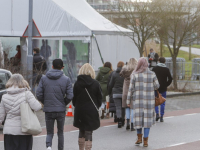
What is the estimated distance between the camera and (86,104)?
779cm

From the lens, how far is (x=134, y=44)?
23.2 metres

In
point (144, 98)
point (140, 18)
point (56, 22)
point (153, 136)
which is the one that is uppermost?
point (140, 18)

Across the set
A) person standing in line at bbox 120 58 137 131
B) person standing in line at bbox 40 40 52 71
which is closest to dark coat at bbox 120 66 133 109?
person standing in line at bbox 120 58 137 131

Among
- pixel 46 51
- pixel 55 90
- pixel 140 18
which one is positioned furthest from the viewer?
pixel 140 18

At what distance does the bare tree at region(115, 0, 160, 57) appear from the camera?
22016 mm

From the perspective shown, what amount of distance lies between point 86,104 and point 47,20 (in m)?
11.5

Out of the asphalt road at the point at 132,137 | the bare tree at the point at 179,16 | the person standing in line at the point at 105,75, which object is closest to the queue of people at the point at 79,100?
the asphalt road at the point at 132,137

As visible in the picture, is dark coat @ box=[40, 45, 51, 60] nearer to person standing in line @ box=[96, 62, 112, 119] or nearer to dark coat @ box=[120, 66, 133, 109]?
person standing in line @ box=[96, 62, 112, 119]

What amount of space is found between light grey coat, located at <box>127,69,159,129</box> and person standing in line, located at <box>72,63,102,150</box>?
1526 mm

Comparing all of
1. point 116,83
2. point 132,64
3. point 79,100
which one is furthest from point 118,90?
point 79,100

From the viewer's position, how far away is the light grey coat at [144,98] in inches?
359

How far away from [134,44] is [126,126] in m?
12.1

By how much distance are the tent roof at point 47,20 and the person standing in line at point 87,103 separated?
11.1 meters

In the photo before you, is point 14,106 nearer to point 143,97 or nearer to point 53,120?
point 53,120
